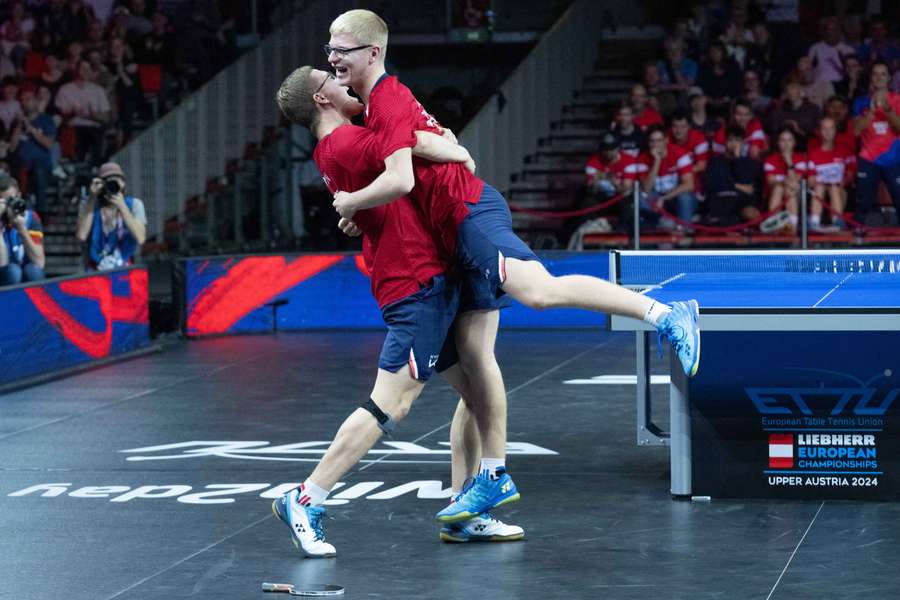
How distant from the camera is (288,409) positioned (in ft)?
35.3

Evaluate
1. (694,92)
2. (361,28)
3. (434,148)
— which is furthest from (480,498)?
(694,92)

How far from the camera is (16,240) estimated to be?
13828 mm

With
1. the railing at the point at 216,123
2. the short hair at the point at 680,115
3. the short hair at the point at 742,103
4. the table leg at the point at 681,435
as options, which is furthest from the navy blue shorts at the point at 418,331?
the railing at the point at 216,123

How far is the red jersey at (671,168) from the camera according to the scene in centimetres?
1831


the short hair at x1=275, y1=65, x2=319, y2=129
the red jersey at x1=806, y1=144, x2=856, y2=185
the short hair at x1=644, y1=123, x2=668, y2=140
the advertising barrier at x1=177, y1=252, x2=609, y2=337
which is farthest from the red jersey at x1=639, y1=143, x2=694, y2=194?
the short hair at x1=275, y1=65, x2=319, y2=129

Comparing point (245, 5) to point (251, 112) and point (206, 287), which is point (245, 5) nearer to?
point (251, 112)

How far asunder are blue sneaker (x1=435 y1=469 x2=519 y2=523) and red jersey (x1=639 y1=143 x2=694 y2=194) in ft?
39.1

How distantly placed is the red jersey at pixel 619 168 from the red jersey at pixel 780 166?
1.37 metres

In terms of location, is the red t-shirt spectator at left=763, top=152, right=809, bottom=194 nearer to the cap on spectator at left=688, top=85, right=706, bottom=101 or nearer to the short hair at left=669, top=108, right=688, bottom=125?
the short hair at left=669, top=108, right=688, bottom=125

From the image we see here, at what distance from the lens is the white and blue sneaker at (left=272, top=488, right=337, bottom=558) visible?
641 cm

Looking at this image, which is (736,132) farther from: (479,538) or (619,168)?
(479,538)

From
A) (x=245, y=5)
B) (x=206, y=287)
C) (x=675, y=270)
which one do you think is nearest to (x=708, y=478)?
(x=675, y=270)

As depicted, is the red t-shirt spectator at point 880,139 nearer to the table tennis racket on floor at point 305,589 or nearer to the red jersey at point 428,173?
the red jersey at point 428,173

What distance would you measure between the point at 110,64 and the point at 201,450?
13699 mm
